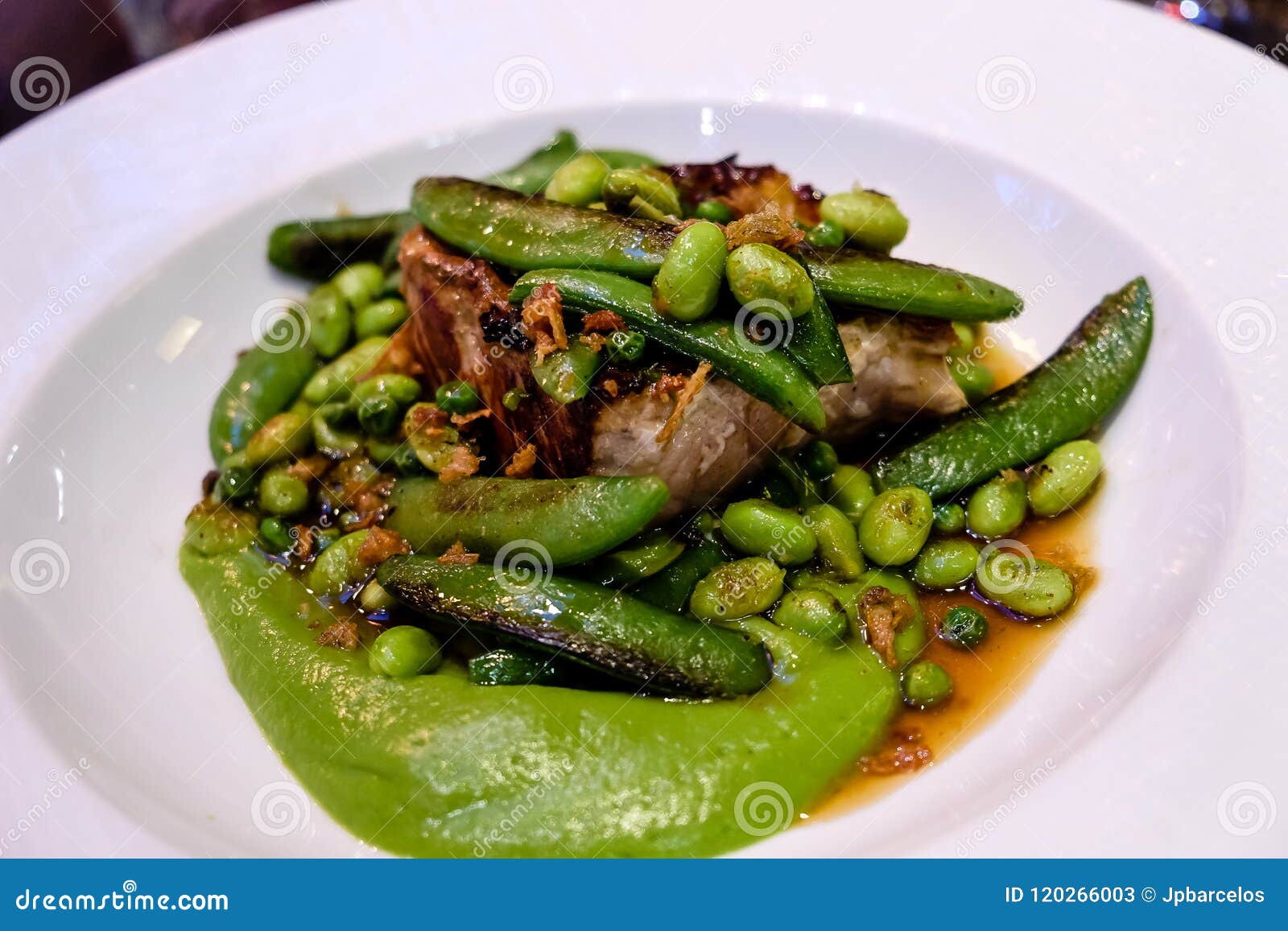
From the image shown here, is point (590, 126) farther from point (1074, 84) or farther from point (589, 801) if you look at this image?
point (589, 801)

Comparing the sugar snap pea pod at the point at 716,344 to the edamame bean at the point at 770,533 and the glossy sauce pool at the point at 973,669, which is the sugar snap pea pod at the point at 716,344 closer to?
the edamame bean at the point at 770,533

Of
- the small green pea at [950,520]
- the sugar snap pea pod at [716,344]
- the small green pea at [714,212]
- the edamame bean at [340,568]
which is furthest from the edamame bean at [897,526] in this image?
the edamame bean at [340,568]

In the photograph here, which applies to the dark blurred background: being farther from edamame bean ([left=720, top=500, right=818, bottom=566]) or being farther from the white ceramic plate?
edamame bean ([left=720, top=500, right=818, bottom=566])

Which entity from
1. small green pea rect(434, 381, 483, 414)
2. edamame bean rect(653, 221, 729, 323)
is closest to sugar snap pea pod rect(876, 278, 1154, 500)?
edamame bean rect(653, 221, 729, 323)

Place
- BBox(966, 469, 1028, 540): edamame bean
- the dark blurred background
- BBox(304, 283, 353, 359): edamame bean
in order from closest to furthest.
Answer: BBox(966, 469, 1028, 540): edamame bean, BBox(304, 283, 353, 359): edamame bean, the dark blurred background

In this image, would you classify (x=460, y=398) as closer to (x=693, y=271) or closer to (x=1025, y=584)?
(x=693, y=271)
